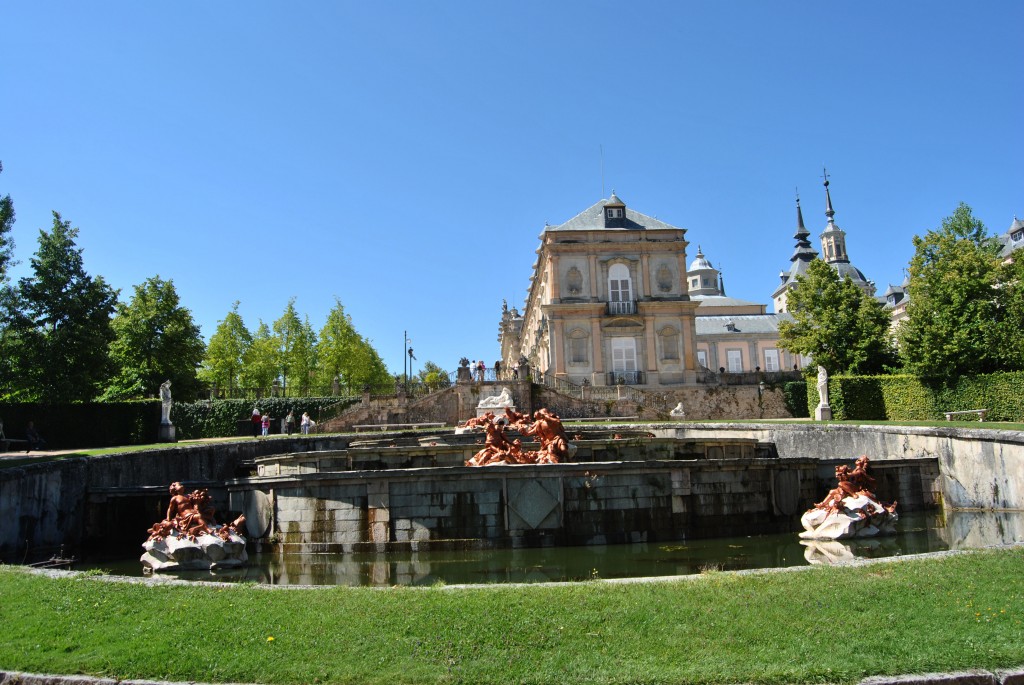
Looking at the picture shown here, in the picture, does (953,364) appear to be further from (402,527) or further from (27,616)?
(27,616)

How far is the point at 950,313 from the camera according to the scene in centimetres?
3120

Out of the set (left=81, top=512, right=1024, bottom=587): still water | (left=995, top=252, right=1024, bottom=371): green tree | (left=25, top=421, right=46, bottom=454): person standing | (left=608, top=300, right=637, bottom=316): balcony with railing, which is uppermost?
(left=608, top=300, right=637, bottom=316): balcony with railing

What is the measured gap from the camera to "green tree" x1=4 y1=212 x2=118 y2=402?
32594 mm

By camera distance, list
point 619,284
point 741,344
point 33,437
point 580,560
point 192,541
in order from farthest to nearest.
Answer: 1. point 741,344
2. point 619,284
3. point 33,437
4. point 580,560
5. point 192,541

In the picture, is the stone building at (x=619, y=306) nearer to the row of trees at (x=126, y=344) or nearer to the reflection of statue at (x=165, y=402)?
the row of trees at (x=126, y=344)

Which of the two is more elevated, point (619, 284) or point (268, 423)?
point (619, 284)

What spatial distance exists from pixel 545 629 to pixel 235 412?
40.8m

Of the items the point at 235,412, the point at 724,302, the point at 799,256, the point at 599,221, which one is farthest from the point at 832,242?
the point at 235,412

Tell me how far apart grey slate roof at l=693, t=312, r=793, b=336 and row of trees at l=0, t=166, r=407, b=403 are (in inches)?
1265

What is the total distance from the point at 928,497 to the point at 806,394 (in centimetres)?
2552

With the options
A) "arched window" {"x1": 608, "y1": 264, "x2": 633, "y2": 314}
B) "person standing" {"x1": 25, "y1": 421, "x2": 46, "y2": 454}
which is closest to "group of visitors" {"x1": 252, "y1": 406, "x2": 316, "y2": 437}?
"person standing" {"x1": 25, "y1": 421, "x2": 46, "y2": 454}

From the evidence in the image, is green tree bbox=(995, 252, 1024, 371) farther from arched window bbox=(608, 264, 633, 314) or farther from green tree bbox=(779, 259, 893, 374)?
arched window bbox=(608, 264, 633, 314)

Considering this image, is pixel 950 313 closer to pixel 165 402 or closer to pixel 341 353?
pixel 165 402

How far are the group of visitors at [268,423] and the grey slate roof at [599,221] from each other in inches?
810
